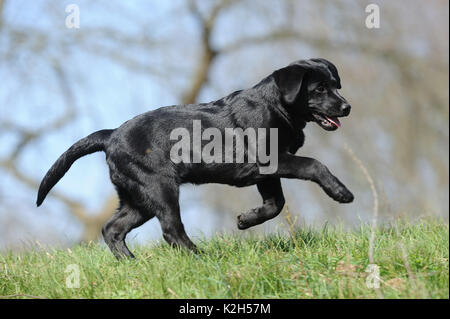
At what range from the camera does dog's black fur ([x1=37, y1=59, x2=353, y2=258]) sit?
494 cm

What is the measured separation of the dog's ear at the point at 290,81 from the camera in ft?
16.4

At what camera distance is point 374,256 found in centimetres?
427

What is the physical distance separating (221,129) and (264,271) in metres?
1.41

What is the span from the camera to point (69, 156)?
17.4ft

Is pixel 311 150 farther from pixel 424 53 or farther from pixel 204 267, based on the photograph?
pixel 204 267

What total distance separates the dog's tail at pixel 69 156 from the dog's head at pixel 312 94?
5.05 ft

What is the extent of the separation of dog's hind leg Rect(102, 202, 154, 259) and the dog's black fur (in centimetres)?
9
